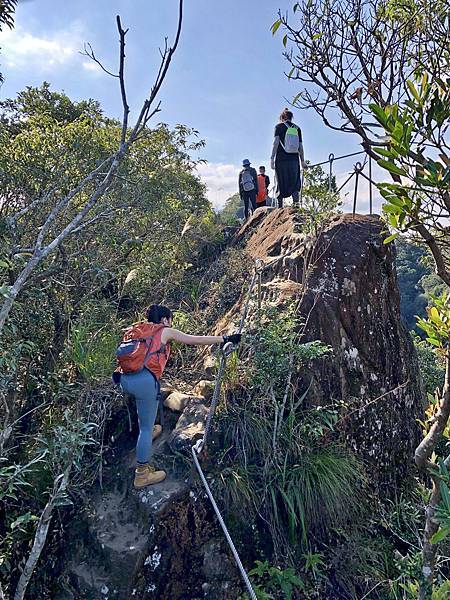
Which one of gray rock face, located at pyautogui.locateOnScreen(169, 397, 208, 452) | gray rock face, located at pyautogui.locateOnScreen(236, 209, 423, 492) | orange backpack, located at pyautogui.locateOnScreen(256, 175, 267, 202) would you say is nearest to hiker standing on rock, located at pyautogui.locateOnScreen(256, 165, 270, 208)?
orange backpack, located at pyautogui.locateOnScreen(256, 175, 267, 202)

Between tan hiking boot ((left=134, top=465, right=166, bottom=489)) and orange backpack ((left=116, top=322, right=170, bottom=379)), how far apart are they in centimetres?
76

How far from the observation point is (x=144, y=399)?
368 centimetres

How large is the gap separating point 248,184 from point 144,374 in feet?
23.3

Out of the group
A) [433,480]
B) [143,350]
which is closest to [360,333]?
[143,350]

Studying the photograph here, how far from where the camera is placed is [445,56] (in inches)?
101

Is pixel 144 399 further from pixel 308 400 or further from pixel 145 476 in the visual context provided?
pixel 308 400

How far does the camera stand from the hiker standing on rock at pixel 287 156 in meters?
7.44

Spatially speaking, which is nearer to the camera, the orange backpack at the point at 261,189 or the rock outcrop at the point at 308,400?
the rock outcrop at the point at 308,400

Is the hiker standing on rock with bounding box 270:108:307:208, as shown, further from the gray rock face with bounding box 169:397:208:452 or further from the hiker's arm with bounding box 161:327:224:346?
the gray rock face with bounding box 169:397:208:452

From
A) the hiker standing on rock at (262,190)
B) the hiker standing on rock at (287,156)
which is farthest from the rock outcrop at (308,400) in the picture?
the hiker standing on rock at (262,190)

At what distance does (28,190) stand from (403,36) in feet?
11.9

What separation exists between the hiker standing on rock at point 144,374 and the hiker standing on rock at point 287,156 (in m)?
4.47

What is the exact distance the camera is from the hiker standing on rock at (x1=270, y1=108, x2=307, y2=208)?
293 inches

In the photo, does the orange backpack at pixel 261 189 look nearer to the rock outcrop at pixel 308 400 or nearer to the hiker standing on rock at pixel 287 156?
the hiker standing on rock at pixel 287 156
